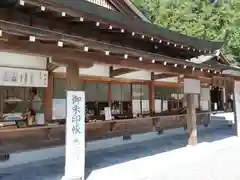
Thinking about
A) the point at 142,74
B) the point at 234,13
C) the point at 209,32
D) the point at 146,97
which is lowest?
the point at 146,97

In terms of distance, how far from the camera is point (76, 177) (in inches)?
249

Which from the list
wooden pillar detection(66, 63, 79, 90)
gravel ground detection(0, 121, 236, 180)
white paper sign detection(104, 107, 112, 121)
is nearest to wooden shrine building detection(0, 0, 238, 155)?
wooden pillar detection(66, 63, 79, 90)

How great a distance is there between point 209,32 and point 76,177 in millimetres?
20211

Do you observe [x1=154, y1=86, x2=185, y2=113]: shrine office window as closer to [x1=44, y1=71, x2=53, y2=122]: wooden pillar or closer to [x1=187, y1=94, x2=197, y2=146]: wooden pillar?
[x1=187, y1=94, x2=197, y2=146]: wooden pillar

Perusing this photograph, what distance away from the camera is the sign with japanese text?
7504 millimetres

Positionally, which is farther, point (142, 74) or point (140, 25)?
point (142, 74)

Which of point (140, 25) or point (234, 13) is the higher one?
point (234, 13)

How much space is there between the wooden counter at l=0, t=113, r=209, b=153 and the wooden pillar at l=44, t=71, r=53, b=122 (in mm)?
402

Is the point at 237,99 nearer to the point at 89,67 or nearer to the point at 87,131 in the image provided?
the point at 87,131

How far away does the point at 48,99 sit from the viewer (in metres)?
8.69

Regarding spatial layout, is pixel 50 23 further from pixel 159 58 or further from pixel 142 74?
pixel 142 74

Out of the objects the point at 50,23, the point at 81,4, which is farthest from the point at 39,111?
the point at 81,4

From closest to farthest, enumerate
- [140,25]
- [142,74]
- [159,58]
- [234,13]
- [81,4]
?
[81,4], [159,58], [140,25], [142,74], [234,13]

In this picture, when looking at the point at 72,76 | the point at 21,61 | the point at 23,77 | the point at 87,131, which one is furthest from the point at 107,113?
the point at 72,76
